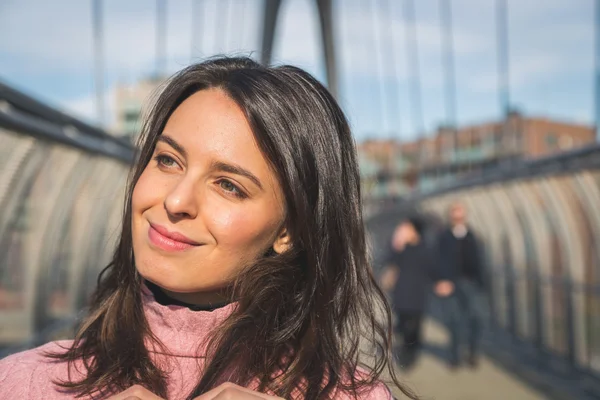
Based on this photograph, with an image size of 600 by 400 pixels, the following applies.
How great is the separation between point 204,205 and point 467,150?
21.3m

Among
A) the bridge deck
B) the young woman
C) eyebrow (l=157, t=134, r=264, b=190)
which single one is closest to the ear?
the young woman

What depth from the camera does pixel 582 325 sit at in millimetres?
5863

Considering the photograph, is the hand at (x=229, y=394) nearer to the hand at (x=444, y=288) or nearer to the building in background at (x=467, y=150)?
the building in background at (x=467, y=150)

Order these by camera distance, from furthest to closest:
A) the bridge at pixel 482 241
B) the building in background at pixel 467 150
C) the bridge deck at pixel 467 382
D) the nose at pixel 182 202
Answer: the building in background at pixel 467 150 → the bridge deck at pixel 467 382 → the bridge at pixel 482 241 → the nose at pixel 182 202

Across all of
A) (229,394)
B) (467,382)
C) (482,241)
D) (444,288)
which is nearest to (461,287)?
(444,288)

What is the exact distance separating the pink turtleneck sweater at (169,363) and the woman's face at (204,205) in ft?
0.12

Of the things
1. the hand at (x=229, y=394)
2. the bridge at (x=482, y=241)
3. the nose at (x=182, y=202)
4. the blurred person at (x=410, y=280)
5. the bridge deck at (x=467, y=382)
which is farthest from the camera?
the blurred person at (x=410, y=280)

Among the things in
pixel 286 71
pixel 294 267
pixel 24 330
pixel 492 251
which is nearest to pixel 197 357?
pixel 294 267

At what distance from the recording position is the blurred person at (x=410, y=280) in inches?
288

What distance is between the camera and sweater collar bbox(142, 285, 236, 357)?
1289mm

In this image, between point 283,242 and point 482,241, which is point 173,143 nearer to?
point 283,242

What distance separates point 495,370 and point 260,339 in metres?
6.17

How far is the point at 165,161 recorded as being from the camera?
136 cm

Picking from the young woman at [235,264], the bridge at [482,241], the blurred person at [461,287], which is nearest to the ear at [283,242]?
the young woman at [235,264]
